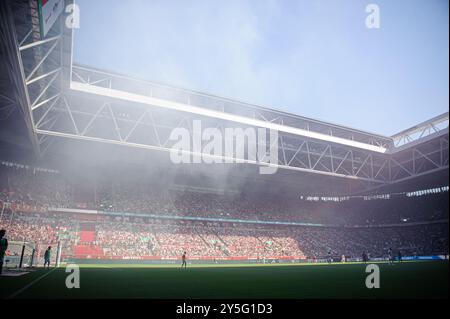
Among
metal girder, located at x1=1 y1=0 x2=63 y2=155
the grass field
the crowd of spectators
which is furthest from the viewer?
the crowd of spectators

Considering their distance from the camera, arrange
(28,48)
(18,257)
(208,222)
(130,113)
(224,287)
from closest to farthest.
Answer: (224,287) → (28,48) → (18,257) → (130,113) → (208,222)

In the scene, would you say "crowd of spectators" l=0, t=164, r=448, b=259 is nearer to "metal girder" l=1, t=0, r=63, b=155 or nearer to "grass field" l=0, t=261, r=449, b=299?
"metal girder" l=1, t=0, r=63, b=155

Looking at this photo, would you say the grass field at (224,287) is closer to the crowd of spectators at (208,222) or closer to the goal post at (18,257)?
the goal post at (18,257)

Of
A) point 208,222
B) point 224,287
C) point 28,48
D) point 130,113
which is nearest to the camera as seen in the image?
point 224,287

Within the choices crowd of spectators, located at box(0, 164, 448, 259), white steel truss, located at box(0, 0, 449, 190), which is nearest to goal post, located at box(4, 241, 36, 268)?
crowd of spectators, located at box(0, 164, 448, 259)

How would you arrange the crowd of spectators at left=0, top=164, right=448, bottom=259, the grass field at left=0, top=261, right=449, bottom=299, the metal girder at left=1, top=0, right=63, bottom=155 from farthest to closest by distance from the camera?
the crowd of spectators at left=0, top=164, right=448, bottom=259 → the metal girder at left=1, top=0, right=63, bottom=155 → the grass field at left=0, top=261, right=449, bottom=299

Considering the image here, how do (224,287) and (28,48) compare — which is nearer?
(224,287)

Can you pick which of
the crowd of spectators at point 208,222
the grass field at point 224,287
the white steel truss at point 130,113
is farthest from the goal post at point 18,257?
the white steel truss at point 130,113

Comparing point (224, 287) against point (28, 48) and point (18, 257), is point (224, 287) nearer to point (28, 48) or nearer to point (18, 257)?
point (28, 48)

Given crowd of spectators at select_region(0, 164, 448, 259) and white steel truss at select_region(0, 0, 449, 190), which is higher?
white steel truss at select_region(0, 0, 449, 190)

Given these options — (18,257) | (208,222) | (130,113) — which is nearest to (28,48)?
(130,113)

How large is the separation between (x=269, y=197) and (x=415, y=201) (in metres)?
20.1

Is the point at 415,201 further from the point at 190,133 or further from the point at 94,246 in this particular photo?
the point at 94,246

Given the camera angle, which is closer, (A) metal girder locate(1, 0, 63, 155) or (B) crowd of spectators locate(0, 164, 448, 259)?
(A) metal girder locate(1, 0, 63, 155)
